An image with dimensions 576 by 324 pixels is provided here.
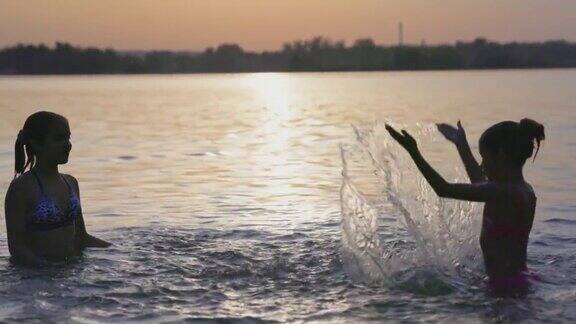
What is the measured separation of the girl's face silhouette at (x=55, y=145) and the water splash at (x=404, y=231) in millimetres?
2520

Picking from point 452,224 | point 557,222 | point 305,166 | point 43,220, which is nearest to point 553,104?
point 305,166

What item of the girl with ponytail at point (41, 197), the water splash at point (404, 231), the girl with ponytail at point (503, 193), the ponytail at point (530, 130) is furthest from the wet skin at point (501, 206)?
the girl with ponytail at point (41, 197)

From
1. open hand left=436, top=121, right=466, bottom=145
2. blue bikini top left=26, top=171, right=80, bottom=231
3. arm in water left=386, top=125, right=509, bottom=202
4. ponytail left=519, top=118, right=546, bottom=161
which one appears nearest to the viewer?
arm in water left=386, top=125, right=509, bottom=202

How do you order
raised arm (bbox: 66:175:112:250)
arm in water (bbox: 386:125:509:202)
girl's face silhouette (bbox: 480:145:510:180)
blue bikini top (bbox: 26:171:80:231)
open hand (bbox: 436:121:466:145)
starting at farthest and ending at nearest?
raised arm (bbox: 66:175:112:250)
blue bikini top (bbox: 26:171:80:231)
open hand (bbox: 436:121:466:145)
girl's face silhouette (bbox: 480:145:510:180)
arm in water (bbox: 386:125:509:202)

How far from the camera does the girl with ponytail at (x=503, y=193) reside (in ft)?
23.8

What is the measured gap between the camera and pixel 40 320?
23.4 ft

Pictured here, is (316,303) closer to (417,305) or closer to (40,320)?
(417,305)

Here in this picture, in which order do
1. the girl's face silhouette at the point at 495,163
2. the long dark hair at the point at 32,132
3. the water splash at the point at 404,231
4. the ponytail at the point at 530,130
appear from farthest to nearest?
the water splash at the point at 404,231, the long dark hair at the point at 32,132, the girl's face silhouette at the point at 495,163, the ponytail at the point at 530,130

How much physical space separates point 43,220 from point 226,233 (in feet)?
10.8

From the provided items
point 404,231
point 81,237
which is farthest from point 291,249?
point 81,237

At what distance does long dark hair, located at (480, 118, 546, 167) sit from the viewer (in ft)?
23.8

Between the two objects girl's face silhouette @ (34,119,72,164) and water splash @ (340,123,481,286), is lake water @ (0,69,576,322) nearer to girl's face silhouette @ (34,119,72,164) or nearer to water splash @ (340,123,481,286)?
water splash @ (340,123,481,286)

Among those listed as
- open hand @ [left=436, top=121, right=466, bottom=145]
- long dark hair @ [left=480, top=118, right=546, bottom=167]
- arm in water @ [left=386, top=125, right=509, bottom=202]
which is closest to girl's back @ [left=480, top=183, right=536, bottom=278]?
arm in water @ [left=386, top=125, right=509, bottom=202]

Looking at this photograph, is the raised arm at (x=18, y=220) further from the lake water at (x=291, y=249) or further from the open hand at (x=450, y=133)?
the open hand at (x=450, y=133)
